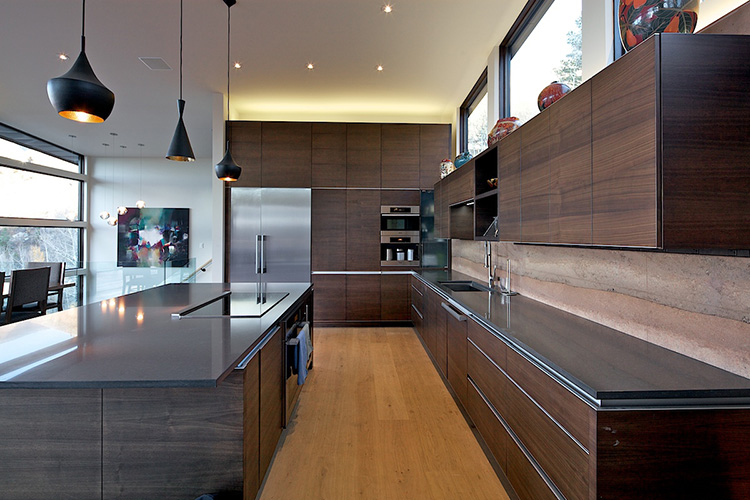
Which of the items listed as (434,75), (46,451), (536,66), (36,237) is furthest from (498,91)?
(36,237)

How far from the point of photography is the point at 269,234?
5250 millimetres

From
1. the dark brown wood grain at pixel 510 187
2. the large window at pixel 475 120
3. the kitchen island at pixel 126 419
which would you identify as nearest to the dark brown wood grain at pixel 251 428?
the kitchen island at pixel 126 419

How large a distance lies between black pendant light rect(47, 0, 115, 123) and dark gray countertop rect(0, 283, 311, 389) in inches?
37.4

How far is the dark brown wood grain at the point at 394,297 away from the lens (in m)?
5.43

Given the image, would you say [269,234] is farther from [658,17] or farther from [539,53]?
[658,17]

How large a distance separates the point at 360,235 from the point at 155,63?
3184 mm

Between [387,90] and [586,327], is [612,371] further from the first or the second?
[387,90]

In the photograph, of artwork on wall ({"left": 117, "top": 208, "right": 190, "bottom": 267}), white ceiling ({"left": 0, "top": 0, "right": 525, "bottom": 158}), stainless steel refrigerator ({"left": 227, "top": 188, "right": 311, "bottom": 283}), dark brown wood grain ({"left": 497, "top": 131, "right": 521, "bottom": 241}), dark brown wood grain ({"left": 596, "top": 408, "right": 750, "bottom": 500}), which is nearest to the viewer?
dark brown wood grain ({"left": 596, "top": 408, "right": 750, "bottom": 500})

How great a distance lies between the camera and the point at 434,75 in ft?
14.9

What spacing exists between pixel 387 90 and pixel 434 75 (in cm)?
71

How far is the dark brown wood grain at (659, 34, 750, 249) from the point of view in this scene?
1.17m

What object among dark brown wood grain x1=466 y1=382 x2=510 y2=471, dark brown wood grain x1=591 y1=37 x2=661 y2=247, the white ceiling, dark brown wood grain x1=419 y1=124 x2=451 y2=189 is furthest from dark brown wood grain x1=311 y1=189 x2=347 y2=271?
dark brown wood grain x1=591 y1=37 x2=661 y2=247

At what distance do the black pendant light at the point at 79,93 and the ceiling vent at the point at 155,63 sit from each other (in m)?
2.93

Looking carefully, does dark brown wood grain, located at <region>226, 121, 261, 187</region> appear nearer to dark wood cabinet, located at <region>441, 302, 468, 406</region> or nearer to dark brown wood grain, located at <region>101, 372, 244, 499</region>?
dark wood cabinet, located at <region>441, 302, 468, 406</region>
